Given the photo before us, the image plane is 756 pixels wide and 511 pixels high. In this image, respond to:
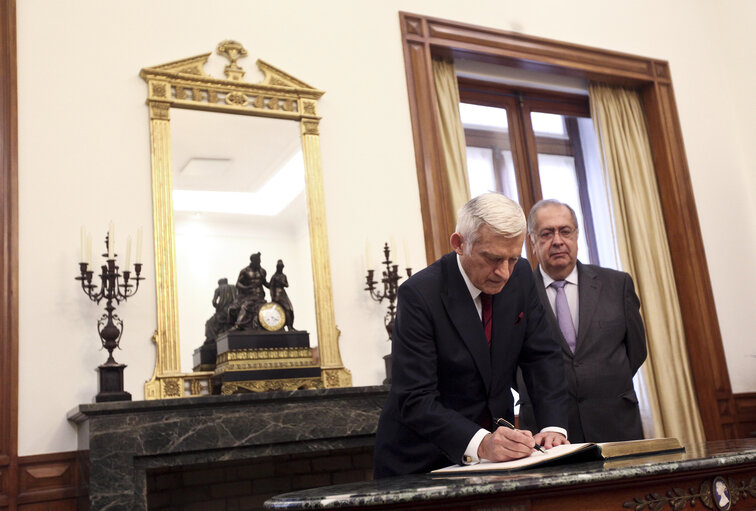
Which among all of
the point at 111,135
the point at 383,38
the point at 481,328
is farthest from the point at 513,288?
the point at 383,38

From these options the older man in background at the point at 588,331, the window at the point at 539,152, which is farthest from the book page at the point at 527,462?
the window at the point at 539,152

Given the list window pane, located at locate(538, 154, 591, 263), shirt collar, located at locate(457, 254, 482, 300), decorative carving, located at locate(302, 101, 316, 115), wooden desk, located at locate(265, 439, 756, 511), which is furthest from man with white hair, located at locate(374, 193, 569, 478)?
window pane, located at locate(538, 154, 591, 263)

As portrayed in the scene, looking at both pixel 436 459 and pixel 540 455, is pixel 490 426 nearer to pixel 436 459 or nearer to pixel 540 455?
pixel 436 459

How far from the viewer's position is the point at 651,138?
639cm

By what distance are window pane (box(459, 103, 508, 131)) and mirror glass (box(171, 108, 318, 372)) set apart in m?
1.65

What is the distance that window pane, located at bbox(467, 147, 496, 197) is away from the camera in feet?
18.9

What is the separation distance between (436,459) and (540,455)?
408 mm

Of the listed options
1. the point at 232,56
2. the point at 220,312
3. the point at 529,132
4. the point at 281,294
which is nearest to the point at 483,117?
the point at 529,132

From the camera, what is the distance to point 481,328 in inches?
88.5

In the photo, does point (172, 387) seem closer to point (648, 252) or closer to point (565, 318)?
point (565, 318)

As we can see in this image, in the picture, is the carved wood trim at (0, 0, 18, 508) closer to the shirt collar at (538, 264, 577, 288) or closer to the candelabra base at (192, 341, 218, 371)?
the candelabra base at (192, 341, 218, 371)

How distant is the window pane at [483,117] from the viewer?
5883 millimetres

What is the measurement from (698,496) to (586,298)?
1511mm

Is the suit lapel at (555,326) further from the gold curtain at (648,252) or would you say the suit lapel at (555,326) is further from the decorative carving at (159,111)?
the gold curtain at (648,252)
